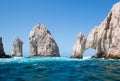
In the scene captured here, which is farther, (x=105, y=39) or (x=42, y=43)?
(x=42, y=43)

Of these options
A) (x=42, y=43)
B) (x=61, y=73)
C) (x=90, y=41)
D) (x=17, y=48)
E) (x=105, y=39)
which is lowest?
(x=61, y=73)

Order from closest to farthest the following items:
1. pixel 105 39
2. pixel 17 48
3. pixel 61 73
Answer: pixel 61 73
pixel 105 39
pixel 17 48

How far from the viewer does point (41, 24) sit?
472 ft

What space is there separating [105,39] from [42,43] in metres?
50.9

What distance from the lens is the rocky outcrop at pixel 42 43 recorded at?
134225mm

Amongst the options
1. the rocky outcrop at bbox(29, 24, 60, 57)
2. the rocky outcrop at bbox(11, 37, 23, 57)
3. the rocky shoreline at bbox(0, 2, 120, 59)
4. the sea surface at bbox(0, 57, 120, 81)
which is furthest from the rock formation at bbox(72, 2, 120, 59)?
the rocky outcrop at bbox(11, 37, 23, 57)

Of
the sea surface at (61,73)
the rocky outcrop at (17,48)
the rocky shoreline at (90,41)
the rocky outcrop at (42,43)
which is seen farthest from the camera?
the rocky outcrop at (17,48)

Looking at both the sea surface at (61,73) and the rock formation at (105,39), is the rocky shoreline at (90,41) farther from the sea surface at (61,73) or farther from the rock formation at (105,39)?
the sea surface at (61,73)

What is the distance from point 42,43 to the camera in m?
138

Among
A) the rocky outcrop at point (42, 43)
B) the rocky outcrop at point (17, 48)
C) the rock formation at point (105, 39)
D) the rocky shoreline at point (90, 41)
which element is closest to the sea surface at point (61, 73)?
the rock formation at point (105, 39)

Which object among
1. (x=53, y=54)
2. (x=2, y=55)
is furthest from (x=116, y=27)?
(x=53, y=54)

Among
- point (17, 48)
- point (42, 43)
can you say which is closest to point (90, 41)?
point (42, 43)

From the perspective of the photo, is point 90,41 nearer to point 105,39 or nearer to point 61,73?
point 105,39

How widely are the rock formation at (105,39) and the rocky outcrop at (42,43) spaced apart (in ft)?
98.4
